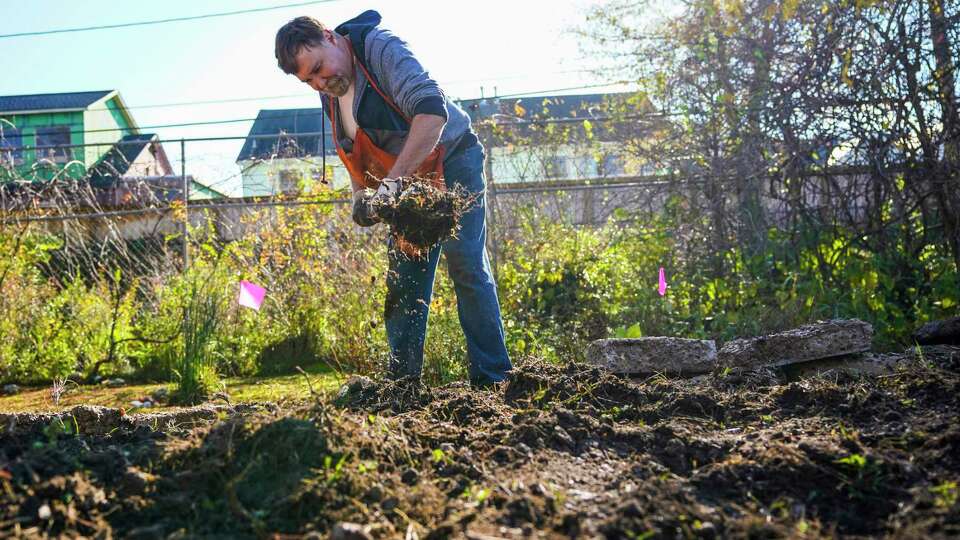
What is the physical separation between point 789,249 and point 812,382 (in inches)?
111

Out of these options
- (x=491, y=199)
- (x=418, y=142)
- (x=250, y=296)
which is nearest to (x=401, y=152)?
(x=418, y=142)

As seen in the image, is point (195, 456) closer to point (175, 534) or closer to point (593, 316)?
point (175, 534)

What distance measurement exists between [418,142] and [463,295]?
0.73 meters

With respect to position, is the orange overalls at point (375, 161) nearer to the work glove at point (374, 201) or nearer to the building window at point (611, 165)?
the work glove at point (374, 201)

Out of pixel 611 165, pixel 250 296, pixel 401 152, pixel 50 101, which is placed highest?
pixel 50 101

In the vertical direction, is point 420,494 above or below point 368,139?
below

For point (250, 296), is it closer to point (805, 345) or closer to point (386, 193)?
point (386, 193)

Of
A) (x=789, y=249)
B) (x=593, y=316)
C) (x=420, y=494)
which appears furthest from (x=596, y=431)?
(x=789, y=249)

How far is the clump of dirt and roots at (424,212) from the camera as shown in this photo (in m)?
3.04

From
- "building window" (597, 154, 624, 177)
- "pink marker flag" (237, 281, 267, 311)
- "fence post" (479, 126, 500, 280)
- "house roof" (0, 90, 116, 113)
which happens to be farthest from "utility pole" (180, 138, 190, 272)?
"house roof" (0, 90, 116, 113)

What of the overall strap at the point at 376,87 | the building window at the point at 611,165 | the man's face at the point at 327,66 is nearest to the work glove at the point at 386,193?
the overall strap at the point at 376,87

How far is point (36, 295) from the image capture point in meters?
6.24

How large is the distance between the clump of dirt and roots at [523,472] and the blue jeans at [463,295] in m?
0.77

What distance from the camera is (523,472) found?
2.02 m
